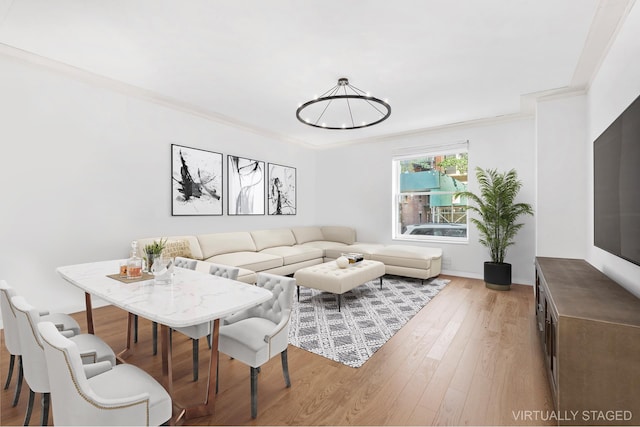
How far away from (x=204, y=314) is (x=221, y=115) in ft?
13.1

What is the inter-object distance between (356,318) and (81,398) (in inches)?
101

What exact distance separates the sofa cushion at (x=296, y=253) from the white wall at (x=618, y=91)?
12.3 ft

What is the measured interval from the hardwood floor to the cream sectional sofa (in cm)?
121

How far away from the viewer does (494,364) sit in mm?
2289

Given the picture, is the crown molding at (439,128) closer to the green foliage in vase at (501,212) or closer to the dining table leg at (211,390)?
the green foliage in vase at (501,212)

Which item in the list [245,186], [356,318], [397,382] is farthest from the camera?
[245,186]

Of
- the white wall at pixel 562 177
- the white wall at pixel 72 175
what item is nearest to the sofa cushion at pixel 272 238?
the white wall at pixel 72 175

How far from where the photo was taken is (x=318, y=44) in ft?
8.71

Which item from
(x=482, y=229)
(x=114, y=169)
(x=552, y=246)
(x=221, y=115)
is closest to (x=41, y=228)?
(x=114, y=169)

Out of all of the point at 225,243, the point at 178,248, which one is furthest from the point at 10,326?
the point at 225,243

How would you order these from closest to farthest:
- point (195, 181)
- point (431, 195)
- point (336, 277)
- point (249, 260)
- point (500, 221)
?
point (336, 277) → point (249, 260) → point (500, 221) → point (195, 181) → point (431, 195)

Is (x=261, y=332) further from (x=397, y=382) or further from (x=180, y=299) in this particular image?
(x=397, y=382)

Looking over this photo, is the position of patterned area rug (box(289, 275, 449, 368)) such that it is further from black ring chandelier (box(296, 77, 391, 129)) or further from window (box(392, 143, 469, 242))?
black ring chandelier (box(296, 77, 391, 129))

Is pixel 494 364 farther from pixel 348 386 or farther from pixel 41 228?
pixel 41 228
